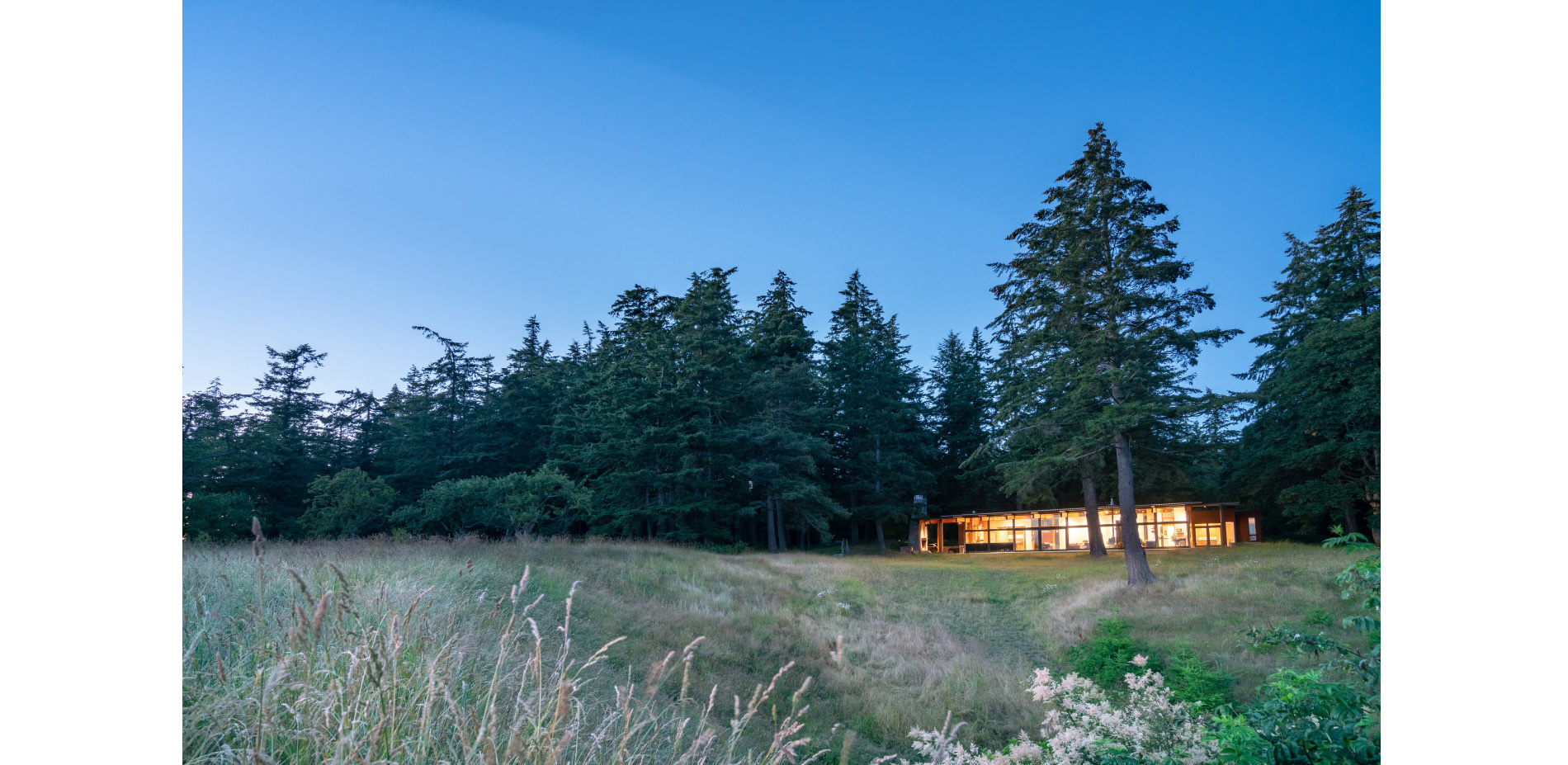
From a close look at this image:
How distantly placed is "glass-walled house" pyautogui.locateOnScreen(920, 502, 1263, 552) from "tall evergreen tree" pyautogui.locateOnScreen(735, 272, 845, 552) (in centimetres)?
691

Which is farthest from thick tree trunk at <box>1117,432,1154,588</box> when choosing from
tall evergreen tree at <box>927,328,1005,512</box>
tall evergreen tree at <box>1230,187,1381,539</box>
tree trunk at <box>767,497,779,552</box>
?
tall evergreen tree at <box>927,328,1005,512</box>

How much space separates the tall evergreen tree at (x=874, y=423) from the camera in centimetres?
2520

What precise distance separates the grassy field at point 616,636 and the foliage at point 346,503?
16.3ft

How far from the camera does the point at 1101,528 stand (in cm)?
2455

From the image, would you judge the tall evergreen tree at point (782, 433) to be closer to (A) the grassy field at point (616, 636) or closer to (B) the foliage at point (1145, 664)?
(A) the grassy field at point (616, 636)

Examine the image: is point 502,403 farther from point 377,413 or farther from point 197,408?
point 197,408

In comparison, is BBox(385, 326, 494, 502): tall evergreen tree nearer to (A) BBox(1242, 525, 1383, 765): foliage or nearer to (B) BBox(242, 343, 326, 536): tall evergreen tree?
(B) BBox(242, 343, 326, 536): tall evergreen tree

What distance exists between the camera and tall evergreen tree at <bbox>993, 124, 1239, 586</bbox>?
11.2 meters

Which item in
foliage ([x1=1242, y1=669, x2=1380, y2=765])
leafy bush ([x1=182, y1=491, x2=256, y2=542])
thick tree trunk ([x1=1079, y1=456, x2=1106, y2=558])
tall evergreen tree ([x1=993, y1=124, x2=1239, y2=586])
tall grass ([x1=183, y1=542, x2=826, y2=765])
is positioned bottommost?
thick tree trunk ([x1=1079, y1=456, x2=1106, y2=558])

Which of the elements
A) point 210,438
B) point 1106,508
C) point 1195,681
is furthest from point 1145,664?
point 210,438

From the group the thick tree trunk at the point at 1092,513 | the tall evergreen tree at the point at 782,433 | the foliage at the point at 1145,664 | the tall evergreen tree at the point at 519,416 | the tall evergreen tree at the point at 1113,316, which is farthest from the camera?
the tall evergreen tree at the point at 519,416

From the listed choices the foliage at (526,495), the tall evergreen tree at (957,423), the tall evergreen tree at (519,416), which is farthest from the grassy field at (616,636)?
the tall evergreen tree at (957,423)

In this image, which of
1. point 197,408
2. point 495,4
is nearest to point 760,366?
point 197,408

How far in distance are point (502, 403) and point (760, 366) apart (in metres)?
9.46
